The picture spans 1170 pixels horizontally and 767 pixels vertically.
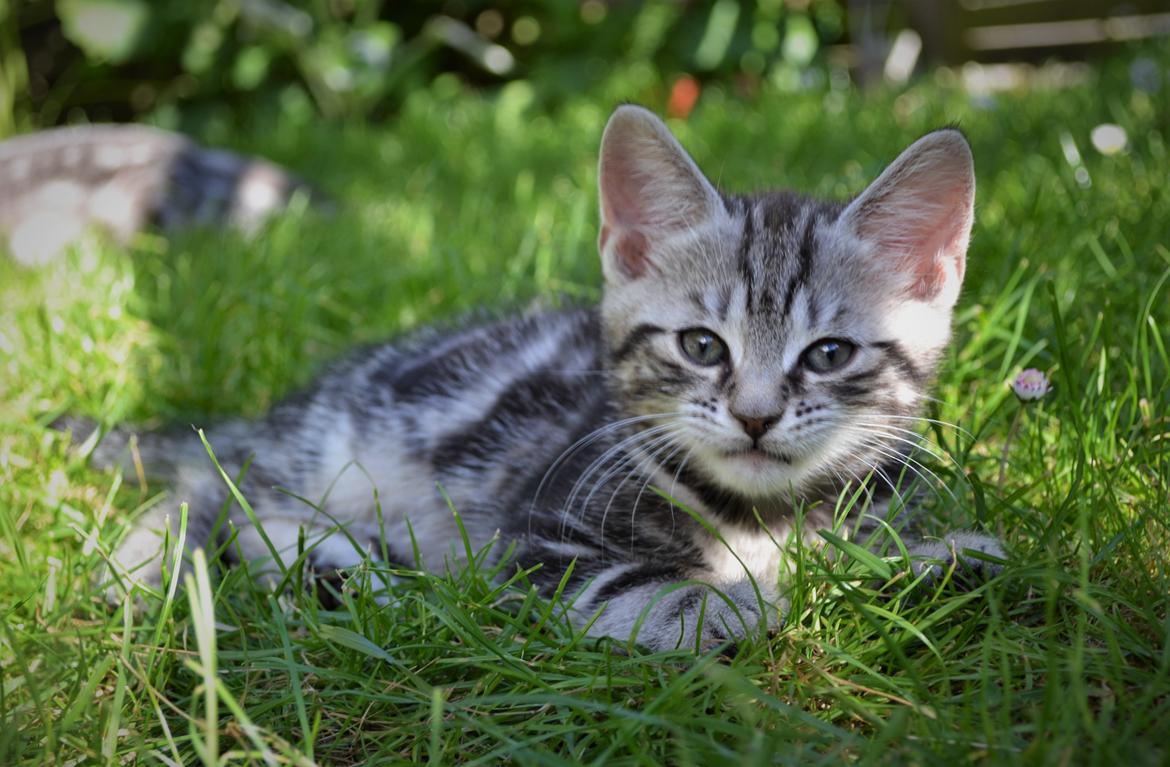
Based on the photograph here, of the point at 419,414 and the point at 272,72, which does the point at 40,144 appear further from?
the point at 419,414

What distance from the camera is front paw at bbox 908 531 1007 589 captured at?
1.52m

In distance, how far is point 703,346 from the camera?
1747 millimetres

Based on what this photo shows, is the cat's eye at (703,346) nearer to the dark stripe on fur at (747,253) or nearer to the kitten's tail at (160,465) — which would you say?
the dark stripe on fur at (747,253)

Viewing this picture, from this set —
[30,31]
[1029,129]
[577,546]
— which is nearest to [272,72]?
[30,31]

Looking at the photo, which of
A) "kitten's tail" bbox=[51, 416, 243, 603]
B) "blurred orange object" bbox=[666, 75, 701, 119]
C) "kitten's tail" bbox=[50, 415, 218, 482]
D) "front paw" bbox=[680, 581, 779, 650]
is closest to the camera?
"front paw" bbox=[680, 581, 779, 650]

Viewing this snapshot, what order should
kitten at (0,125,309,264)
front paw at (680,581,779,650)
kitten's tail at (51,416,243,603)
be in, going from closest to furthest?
front paw at (680,581,779,650) < kitten's tail at (51,416,243,603) < kitten at (0,125,309,264)

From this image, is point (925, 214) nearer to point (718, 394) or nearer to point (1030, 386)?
point (1030, 386)

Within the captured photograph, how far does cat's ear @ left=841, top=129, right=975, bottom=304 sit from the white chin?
44cm

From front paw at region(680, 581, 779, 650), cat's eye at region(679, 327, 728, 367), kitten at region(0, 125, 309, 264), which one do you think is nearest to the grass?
front paw at region(680, 581, 779, 650)

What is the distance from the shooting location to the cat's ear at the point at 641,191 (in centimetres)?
183

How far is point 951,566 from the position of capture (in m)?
1.48

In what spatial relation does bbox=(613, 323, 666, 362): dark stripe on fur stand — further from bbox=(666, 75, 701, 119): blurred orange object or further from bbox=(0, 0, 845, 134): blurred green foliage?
bbox=(0, 0, 845, 134): blurred green foliage

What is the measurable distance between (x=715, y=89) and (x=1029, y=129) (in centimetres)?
235

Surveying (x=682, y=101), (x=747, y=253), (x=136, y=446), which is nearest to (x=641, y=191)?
(x=747, y=253)
